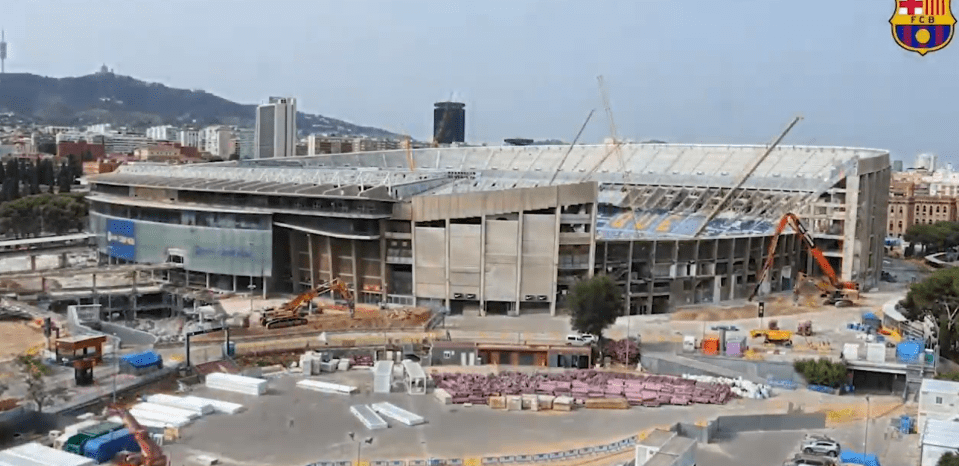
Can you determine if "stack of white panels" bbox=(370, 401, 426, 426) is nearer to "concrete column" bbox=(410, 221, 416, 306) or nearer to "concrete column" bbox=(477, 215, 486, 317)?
"concrete column" bbox=(477, 215, 486, 317)

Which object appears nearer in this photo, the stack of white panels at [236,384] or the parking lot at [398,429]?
the parking lot at [398,429]

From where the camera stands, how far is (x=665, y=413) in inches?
1207

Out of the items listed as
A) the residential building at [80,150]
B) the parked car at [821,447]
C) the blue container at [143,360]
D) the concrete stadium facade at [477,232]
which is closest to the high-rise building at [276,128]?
the residential building at [80,150]

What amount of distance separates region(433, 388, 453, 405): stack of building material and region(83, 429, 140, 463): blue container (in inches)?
397

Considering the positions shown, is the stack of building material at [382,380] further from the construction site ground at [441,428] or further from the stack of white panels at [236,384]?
the stack of white panels at [236,384]

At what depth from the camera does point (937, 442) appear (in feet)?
79.6

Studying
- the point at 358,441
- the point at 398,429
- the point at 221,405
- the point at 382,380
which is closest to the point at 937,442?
the point at 398,429

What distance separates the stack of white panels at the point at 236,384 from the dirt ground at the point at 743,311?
21.4 m

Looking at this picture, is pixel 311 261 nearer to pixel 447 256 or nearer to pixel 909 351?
pixel 447 256

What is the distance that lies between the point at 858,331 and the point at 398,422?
77.6 ft

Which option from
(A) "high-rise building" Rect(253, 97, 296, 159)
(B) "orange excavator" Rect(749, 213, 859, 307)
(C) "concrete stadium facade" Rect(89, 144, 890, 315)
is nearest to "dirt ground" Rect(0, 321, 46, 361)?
(C) "concrete stadium facade" Rect(89, 144, 890, 315)

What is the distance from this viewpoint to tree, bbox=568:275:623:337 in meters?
38.3

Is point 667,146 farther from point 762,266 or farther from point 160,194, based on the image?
point 160,194

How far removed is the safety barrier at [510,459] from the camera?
24.4 m
